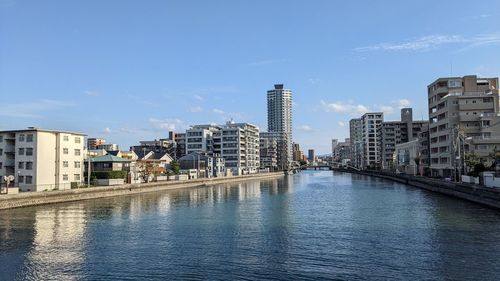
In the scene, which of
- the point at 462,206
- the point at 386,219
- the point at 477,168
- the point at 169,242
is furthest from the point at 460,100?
the point at 169,242

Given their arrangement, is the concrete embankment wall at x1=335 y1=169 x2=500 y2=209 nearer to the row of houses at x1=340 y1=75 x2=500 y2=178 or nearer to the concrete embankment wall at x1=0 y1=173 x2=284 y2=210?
the row of houses at x1=340 y1=75 x2=500 y2=178

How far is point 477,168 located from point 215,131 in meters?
121

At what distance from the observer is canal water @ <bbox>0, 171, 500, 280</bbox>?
21438 millimetres

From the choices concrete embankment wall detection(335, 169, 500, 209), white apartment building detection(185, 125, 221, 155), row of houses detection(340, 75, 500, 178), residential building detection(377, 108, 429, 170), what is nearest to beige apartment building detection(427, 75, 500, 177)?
row of houses detection(340, 75, 500, 178)

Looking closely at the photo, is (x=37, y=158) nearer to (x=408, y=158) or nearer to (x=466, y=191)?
(x=466, y=191)

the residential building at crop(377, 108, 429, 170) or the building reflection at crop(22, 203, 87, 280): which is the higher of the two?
the residential building at crop(377, 108, 429, 170)

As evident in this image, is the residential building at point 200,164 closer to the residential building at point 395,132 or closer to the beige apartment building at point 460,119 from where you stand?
the beige apartment building at point 460,119

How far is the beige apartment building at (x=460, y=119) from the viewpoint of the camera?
3231 inches

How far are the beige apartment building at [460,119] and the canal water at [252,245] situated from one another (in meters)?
41.9

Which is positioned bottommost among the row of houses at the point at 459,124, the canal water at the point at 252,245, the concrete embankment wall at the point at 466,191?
the canal water at the point at 252,245

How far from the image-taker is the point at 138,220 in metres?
40.9

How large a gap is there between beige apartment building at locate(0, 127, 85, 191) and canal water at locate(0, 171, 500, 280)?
712 inches

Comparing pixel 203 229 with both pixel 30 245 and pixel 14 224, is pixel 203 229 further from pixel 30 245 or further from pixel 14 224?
pixel 14 224

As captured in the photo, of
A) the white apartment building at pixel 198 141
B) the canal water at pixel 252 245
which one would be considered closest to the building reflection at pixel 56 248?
the canal water at pixel 252 245
